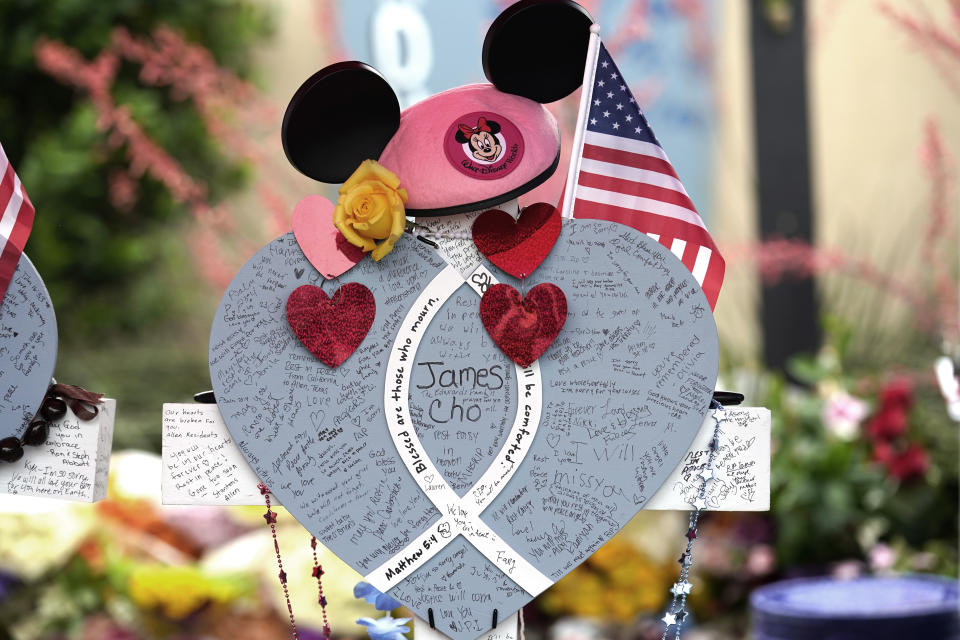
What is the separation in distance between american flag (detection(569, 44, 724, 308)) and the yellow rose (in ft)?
0.54

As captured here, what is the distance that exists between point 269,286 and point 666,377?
13.1 inches

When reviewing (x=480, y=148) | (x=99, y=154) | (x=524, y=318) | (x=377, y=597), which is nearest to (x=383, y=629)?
(x=377, y=597)

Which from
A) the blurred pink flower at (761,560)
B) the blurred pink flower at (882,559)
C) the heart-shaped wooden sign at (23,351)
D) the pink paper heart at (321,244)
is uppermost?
the pink paper heart at (321,244)

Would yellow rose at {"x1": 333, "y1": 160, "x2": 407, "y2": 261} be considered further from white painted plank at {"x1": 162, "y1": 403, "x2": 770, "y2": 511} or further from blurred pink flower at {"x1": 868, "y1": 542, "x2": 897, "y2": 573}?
blurred pink flower at {"x1": 868, "y1": 542, "x2": 897, "y2": 573}

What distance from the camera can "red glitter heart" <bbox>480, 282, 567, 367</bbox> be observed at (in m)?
0.78

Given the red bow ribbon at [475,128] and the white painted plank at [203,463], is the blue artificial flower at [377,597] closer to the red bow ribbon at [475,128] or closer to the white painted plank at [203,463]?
the white painted plank at [203,463]

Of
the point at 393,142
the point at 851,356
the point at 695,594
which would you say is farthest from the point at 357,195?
the point at 851,356

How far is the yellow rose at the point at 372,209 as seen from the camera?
76 centimetres

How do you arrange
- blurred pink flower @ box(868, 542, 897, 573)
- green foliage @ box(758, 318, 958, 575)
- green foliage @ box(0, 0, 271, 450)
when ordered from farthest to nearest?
green foliage @ box(0, 0, 271, 450) → green foliage @ box(758, 318, 958, 575) → blurred pink flower @ box(868, 542, 897, 573)

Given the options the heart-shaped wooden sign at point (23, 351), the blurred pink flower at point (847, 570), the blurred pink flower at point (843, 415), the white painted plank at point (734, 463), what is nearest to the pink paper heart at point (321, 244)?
the heart-shaped wooden sign at point (23, 351)

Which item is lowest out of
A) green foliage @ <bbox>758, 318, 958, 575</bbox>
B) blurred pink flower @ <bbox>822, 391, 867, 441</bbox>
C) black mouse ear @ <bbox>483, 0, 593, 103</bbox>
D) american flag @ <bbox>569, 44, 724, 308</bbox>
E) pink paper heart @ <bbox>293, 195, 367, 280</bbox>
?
green foliage @ <bbox>758, 318, 958, 575</bbox>

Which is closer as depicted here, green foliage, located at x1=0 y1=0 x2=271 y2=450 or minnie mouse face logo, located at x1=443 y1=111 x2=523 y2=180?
minnie mouse face logo, located at x1=443 y1=111 x2=523 y2=180

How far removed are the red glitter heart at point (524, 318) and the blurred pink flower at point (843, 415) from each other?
1.40 m

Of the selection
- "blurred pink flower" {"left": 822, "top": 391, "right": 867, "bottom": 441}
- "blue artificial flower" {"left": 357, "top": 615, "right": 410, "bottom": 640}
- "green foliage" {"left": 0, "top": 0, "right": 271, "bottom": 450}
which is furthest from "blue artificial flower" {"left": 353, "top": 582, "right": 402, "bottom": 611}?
"green foliage" {"left": 0, "top": 0, "right": 271, "bottom": 450}
